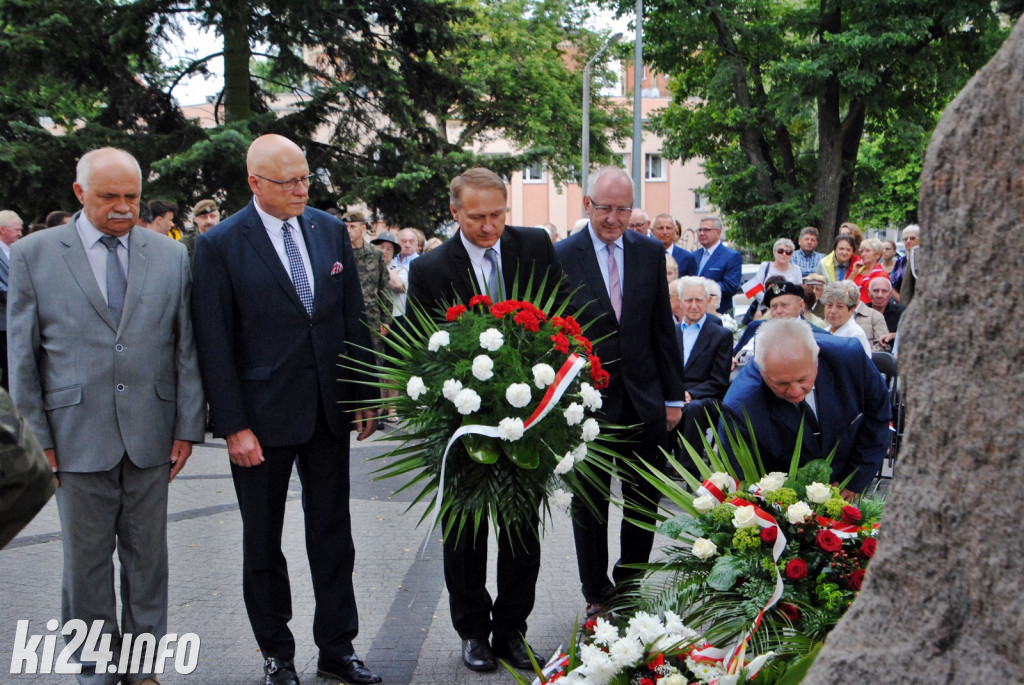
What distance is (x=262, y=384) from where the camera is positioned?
4242mm

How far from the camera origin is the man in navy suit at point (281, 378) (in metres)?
4.18

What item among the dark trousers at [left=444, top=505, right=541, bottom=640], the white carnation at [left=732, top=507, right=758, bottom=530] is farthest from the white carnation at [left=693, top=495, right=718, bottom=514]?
the dark trousers at [left=444, top=505, right=541, bottom=640]

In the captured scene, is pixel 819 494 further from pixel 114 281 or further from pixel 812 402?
pixel 114 281

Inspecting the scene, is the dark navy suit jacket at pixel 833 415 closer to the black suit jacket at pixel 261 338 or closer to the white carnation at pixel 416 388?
the white carnation at pixel 416 388

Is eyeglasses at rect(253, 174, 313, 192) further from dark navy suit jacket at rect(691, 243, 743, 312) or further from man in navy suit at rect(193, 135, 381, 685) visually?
dark navy suit jacket at rect(691, 243, 743, 312)

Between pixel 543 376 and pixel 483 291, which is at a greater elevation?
pixel 483 291

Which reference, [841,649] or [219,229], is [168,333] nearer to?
[219,229]

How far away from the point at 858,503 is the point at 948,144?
204 centimetres

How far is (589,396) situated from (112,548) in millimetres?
2012

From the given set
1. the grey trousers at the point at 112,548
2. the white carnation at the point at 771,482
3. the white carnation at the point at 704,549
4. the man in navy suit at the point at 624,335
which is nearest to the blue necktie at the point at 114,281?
the grey trousers at the point at 112,548

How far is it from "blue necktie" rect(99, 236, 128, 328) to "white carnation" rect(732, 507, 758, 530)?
8.20 ft

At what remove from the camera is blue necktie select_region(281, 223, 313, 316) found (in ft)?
14.2

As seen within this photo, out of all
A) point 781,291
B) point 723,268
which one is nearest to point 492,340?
point 781,291

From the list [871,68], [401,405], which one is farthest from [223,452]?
[871,68]
